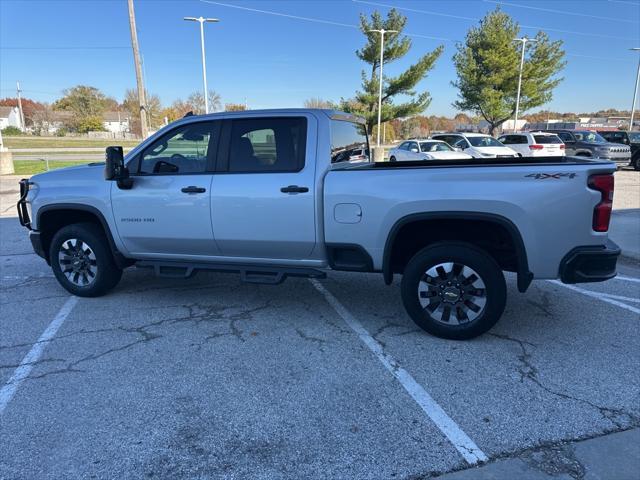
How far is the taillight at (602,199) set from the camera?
341 centimetres

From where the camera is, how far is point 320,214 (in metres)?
4.07

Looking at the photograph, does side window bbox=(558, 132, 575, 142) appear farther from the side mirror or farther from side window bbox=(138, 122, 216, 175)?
the side mirror

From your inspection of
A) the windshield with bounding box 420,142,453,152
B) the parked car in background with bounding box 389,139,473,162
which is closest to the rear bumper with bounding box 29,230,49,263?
the parked car in background with bounding box 389,139,473,162

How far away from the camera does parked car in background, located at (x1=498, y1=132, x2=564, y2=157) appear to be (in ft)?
64.5

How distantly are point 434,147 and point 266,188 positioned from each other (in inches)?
616

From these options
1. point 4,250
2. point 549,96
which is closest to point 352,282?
point 4,250

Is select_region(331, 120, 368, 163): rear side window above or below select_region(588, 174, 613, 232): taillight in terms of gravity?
above

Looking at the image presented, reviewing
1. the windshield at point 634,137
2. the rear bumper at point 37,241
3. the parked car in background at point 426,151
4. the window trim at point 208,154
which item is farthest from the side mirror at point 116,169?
the windshield at point 634,137

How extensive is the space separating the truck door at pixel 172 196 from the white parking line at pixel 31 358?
0.96 metres

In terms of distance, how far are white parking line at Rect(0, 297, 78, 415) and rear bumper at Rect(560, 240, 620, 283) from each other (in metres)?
4.13

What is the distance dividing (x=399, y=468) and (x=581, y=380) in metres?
1.71

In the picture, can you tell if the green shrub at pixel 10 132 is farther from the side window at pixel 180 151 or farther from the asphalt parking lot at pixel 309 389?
the asphalt parking lot at pixel 309 389

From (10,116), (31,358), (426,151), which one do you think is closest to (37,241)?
(31,358)

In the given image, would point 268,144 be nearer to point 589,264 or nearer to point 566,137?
point 589,264
